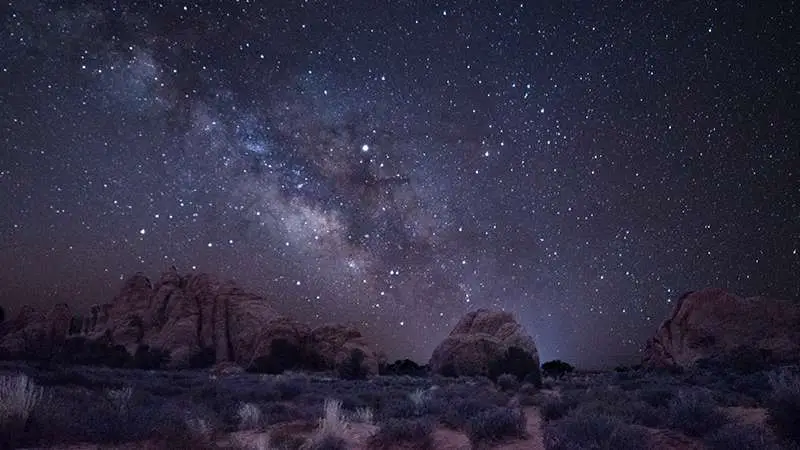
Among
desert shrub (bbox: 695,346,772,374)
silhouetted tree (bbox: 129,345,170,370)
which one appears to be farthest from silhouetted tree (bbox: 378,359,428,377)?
desert shrub (bbox: 695,346,772,374)

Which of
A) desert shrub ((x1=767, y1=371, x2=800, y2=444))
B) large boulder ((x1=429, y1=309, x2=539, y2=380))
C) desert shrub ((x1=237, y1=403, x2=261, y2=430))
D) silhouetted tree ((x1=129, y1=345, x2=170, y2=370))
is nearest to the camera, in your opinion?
desert shrub ((x1=767, y1=371, x2=800, y2=444))

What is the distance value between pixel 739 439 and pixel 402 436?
18.0 ft

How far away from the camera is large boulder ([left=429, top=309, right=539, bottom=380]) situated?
37322 millimetres

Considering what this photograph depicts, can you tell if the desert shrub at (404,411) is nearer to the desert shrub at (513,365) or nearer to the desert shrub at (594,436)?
the desert shrub at (594,436)

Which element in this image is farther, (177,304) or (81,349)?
(177,304)

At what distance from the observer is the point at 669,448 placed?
26.6ft

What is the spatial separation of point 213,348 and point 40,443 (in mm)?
49343

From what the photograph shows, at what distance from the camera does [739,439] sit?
717 centimetres

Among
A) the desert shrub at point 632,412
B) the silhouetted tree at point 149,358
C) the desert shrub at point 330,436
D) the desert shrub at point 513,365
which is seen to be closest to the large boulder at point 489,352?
the desert shrub at point 513,365

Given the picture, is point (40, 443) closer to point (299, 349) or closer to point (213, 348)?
point (299, 349)

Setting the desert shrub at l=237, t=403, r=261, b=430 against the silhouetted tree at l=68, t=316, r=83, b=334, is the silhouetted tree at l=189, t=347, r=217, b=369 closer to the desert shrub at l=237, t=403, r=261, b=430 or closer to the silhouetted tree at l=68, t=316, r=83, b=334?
the silhouetted tree at l=68, t=316, r=83, b=334

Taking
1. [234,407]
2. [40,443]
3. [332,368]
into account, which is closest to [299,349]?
[332,368]

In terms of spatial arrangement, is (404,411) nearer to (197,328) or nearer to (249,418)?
(249,418)

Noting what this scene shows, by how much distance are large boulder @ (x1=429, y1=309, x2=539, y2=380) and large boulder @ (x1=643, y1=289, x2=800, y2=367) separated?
40.3ft
